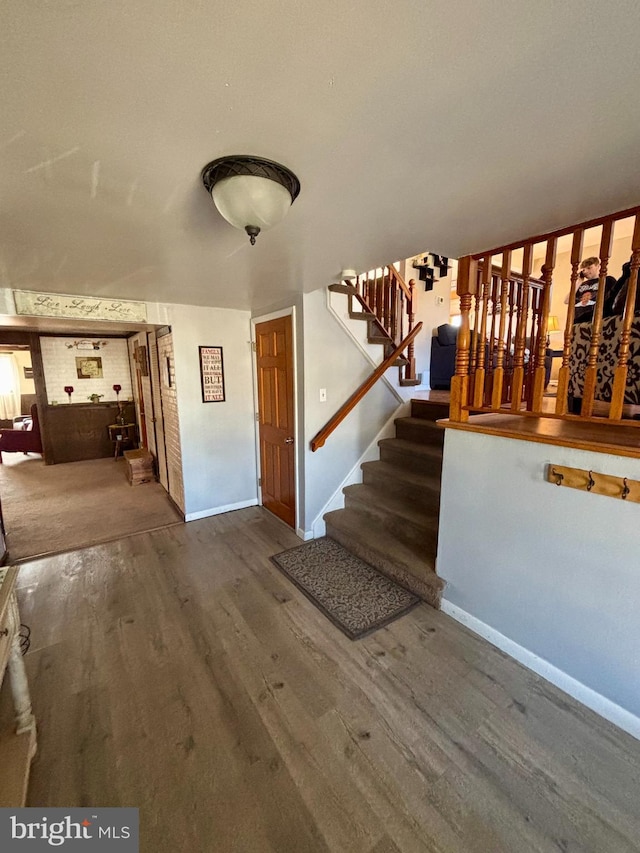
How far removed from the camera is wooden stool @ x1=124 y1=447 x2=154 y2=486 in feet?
16.0

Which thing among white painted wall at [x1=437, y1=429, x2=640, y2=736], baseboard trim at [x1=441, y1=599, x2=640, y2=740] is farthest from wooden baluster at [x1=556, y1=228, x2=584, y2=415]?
baseboard trim at [x1=441, y1=599, x2=640, y2=740]

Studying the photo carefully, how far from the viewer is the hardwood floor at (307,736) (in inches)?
48.7

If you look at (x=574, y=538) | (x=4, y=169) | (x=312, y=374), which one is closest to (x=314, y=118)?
(x=4, y=169)

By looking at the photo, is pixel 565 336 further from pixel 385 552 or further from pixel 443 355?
pixel 443 355

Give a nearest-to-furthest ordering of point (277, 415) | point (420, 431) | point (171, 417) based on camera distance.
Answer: point (420, 431) → point (277, 415) → point (171, 417)

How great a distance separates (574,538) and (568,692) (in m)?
0.78

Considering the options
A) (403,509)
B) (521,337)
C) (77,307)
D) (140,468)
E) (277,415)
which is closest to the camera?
(521,337)

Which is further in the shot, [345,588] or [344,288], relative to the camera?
[344,288]

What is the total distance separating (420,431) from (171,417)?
104 inches

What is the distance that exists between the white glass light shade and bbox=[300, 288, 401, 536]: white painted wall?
178 cm

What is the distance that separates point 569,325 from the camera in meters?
1.72

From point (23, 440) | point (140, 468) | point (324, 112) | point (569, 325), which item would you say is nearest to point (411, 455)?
point (569, 325)

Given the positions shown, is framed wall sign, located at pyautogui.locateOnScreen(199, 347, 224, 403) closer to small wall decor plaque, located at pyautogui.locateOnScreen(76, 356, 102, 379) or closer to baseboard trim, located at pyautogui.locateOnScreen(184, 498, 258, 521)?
baseboard trim, located at pyautogui.locateOnScreen(184, 498, 258, 521)

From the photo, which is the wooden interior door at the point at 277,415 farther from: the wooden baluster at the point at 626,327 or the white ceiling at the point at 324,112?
the wooden baluster at the point at 626,327
